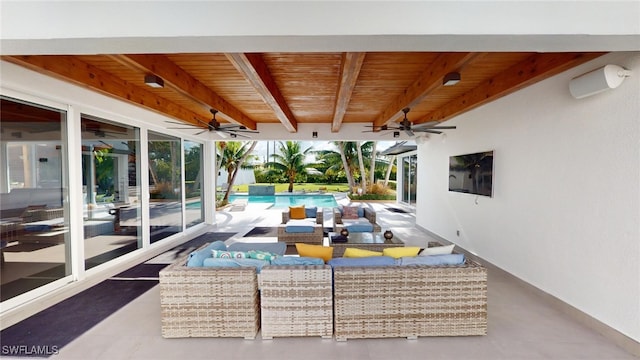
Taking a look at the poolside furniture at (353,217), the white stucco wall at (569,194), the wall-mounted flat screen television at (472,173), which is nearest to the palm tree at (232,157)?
the poolside furniture at (353,217)

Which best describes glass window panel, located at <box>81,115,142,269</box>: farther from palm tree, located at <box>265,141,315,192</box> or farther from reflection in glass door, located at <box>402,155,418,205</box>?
palm tree, located at <box>265,141,315,192</box>

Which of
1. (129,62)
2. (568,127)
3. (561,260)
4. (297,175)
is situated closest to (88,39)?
(129,62)

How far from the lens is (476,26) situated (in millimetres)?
2004

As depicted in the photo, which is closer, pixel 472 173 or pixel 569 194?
pixel 569 194

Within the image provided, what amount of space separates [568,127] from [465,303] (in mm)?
2566

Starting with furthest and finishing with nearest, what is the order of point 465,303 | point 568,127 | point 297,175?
point 297,175
point 568,127
point 465,303

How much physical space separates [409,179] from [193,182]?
922 centimetres

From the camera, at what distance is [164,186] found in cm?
693

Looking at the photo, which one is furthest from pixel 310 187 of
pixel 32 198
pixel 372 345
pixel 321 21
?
pixel 321 21

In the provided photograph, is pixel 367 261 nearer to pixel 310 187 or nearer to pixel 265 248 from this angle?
pixel 265 248

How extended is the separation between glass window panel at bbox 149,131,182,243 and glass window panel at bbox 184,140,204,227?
40 cm

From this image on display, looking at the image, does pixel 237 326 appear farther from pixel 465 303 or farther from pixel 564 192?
pixel 564 192

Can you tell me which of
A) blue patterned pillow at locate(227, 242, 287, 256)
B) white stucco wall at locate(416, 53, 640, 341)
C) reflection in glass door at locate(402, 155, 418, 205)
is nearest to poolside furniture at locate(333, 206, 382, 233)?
blue patterned pillow at locate(227, 242, 287, 256)

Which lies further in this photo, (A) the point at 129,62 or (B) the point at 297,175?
(B) the point at 297,175
